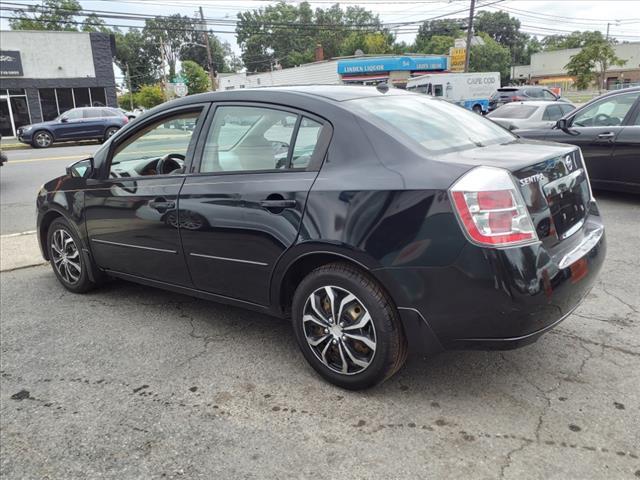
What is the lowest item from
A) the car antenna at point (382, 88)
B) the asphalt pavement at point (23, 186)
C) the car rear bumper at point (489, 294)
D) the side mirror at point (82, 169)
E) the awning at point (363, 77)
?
the asphalt pavement at point (23, 186)

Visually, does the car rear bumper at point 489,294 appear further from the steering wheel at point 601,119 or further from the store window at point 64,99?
the store window at point 64,99

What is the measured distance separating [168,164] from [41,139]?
21161 millimetres

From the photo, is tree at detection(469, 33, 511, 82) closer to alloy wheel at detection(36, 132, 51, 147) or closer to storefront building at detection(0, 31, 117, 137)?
storefront building at detection(0, 31, 117, 137)

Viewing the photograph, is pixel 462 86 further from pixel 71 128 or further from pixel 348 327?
pixel 348 327

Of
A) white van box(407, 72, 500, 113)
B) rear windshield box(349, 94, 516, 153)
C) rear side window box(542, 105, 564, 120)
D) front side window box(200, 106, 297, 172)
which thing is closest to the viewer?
rear windshield box(349, 94, 516, 153)

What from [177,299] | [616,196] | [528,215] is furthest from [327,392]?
[616,196]

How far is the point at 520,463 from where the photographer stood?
2.32 m

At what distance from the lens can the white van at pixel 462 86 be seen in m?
32.9

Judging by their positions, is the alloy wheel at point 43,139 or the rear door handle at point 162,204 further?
the alloy wheel at point 43,139

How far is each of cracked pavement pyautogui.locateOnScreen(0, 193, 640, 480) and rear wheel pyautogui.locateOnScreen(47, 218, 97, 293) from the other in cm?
58

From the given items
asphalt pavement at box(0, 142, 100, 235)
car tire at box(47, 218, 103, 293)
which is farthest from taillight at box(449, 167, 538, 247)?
asphalt pavement at box(0, 142, 100, 235)

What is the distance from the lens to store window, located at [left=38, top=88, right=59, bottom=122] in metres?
30.1

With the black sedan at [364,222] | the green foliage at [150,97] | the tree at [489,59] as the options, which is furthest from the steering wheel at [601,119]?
the tree at [489,59]

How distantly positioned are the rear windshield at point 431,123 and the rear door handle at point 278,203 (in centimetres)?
62
